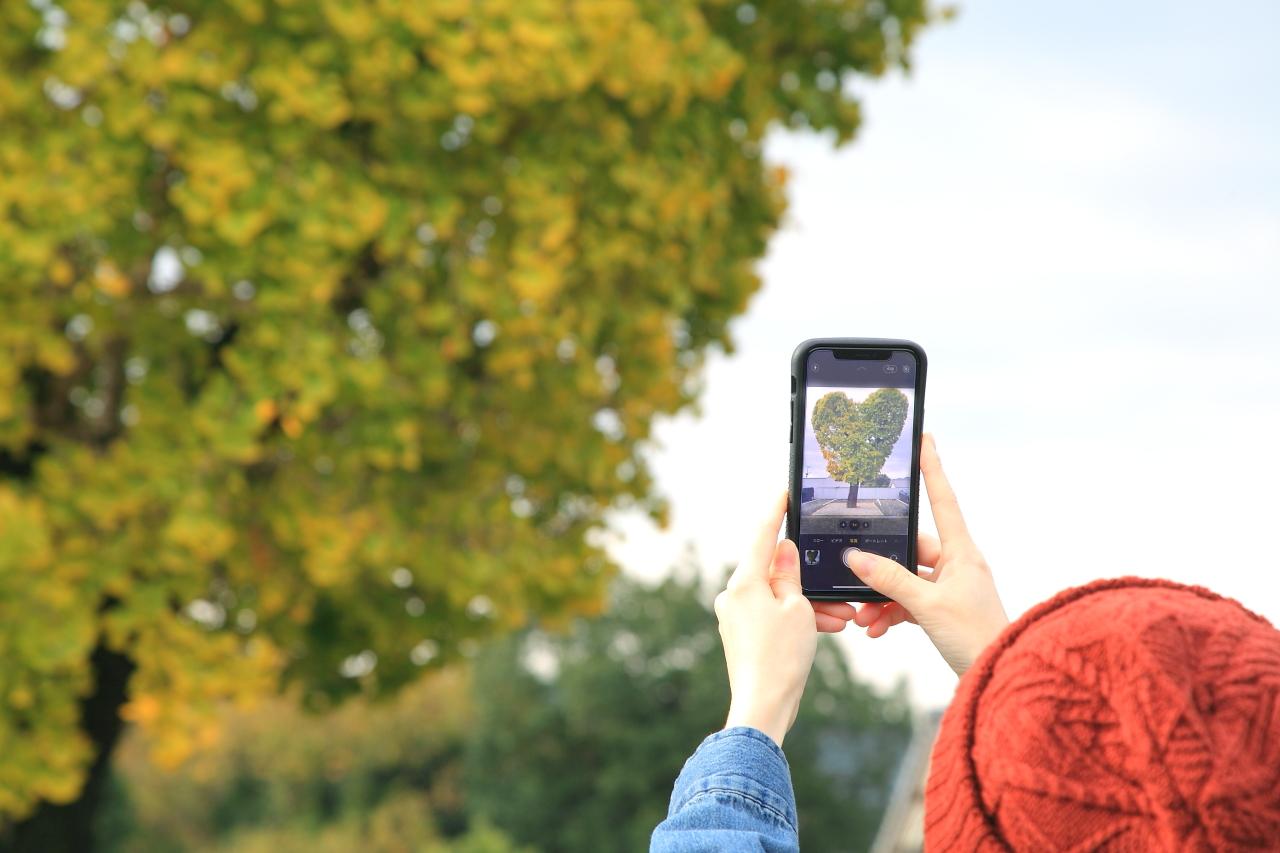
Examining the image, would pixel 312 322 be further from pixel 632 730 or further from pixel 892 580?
pixel 632 730

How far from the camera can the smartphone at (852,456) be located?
1.80 meters

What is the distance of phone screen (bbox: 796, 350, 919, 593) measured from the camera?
1.80 m

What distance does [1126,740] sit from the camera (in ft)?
3.42

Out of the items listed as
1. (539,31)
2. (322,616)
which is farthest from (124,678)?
(539,31)

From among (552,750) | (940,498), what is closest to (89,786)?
(940,498)

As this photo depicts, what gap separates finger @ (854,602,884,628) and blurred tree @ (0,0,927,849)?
6061 millimetres

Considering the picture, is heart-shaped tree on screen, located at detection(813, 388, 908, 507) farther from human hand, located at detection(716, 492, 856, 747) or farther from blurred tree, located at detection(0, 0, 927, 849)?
blurred tree, located at detection(0, 0, 927, 849)

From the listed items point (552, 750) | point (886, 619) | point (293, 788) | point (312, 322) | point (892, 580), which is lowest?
point (552, 750)

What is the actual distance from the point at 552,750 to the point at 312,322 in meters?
30.2

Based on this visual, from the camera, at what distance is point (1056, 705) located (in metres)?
1.07

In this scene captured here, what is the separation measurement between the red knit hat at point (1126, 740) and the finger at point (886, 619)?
2.27 ft

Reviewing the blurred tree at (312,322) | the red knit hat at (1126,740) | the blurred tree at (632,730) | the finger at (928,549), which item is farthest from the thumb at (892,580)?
the blurred tree at (632,730)

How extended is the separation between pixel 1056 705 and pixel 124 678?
9.60 meters

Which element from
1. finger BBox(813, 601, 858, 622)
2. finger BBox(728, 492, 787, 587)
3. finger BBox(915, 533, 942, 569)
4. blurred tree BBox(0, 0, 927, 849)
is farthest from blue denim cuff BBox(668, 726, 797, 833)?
blurred tree BBox(0, 0, 927, 849)
